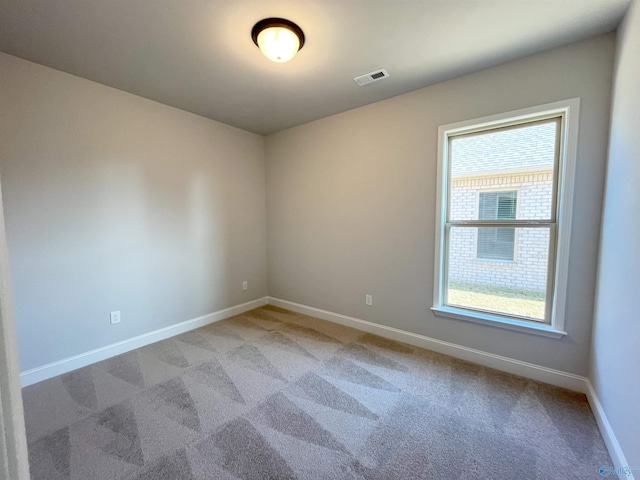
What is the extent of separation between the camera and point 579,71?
198cm

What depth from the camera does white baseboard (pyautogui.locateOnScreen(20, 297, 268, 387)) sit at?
2.25 m

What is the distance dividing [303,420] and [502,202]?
2399 millimetres

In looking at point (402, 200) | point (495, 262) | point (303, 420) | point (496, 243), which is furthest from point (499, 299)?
point (303, 420)

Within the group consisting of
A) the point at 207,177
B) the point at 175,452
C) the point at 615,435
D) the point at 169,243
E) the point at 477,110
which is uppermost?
the point at 477,110

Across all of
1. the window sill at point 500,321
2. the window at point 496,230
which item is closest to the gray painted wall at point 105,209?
the window sill at point 500,321

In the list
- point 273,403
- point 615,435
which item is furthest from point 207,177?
point 615,435

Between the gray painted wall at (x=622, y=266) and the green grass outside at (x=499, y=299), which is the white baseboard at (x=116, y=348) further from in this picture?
the gray painted wall at (x=622, y=266)

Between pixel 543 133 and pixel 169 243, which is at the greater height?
pixel 543 133

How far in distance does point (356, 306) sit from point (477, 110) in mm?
2375

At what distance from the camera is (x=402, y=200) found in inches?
112

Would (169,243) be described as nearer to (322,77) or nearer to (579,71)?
(322,77)

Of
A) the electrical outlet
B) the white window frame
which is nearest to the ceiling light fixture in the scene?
the white window frame

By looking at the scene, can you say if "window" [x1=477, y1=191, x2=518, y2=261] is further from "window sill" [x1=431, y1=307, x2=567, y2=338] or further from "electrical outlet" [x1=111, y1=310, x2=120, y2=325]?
"electrical outlet" [x1=111, y1=310, x2=120, y2=325]

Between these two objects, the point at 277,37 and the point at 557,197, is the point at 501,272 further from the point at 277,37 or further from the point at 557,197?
the point at 277,37
